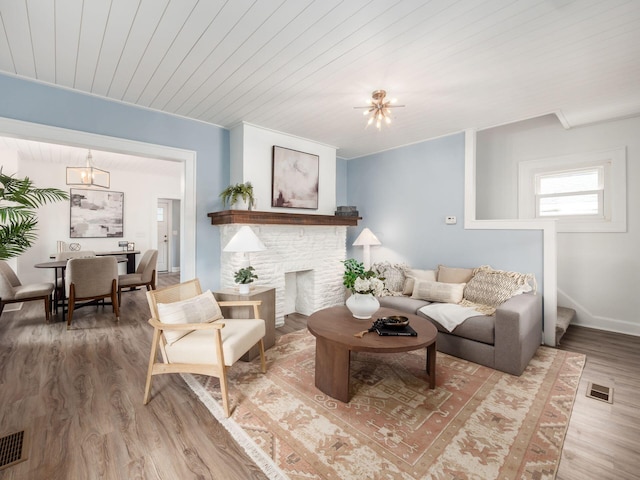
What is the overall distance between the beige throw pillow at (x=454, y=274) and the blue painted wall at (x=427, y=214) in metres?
0.32

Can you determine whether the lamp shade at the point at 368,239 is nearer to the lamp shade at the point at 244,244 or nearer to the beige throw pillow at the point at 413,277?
the beige throw pillow at the point at 413,277

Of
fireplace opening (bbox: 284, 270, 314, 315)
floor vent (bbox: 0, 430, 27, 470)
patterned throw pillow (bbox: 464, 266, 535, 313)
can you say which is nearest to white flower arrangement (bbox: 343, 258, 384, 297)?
patterned throw pillow (bbox: 464, 266, 535, 313)

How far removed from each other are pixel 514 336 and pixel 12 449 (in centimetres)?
359

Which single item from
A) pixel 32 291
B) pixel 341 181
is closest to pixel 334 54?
pixel 341 181

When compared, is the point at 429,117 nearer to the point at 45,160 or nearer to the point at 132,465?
the point at 132,465

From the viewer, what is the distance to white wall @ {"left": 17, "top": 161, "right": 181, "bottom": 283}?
5.63m

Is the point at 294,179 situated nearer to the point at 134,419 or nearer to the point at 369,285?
the point at 369,285

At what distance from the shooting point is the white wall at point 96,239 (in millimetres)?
5633

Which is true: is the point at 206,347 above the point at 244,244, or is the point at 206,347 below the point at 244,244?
below

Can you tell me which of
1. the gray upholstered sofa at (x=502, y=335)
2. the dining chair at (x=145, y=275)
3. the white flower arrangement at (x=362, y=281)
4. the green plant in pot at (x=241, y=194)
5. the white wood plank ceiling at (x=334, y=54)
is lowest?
the gray upholstered sofa at (x=502, y=335)

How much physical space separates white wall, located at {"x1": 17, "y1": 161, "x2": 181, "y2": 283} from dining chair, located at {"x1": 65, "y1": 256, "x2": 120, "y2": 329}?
2.57 metres

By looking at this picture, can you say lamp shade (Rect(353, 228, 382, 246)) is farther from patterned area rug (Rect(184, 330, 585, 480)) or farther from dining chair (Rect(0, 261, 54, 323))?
dining chair (Rect(0, 261, 54, 323))

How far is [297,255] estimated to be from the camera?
4238mm

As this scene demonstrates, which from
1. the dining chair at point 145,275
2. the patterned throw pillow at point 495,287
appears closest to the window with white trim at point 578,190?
the patterned throw pillow at point 495,287
